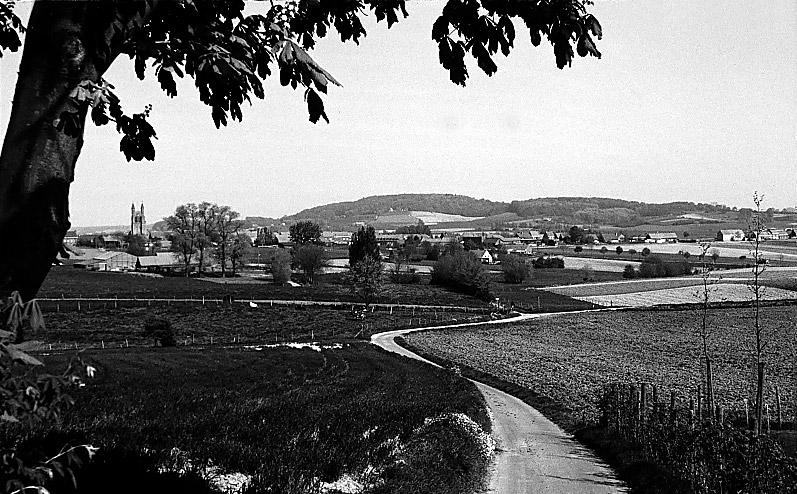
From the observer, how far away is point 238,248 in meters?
92.4

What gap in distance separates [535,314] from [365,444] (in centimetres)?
6528

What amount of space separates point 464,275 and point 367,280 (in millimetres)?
16653

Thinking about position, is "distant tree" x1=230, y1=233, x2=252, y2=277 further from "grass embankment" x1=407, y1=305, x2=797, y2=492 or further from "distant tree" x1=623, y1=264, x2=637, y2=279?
"distant tree" x1=623, y1=264, x2=637, y2=279

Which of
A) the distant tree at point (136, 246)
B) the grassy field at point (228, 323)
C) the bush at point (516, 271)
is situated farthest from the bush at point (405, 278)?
the distant tree at point (136, 246)

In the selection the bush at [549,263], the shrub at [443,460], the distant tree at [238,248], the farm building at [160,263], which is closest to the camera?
the shrub at [443,460]

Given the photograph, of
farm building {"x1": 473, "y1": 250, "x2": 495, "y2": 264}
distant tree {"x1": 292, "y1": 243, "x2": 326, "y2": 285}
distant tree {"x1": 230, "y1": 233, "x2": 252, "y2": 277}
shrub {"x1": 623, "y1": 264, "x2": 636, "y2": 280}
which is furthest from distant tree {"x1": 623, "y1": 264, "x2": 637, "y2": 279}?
distant tree {"x1": 230, "y1": 233, "x2": 252, "y2": 277}

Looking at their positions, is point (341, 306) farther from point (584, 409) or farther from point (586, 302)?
point (584, 409)

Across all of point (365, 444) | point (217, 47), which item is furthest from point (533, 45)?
point (365, 444)

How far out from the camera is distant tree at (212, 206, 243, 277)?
87.4 metres

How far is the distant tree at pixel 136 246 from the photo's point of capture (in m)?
116

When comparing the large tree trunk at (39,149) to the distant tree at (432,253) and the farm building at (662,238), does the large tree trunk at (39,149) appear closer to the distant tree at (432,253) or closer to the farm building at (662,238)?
the distant tree at (432,253)

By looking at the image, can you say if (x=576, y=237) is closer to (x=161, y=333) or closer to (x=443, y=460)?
(x=161, y=333)

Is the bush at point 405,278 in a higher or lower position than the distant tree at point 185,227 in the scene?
lower

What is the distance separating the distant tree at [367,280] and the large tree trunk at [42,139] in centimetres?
7242
